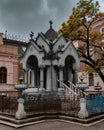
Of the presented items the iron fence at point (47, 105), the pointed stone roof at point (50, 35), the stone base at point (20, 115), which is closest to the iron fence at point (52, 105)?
the iron fence at point (47, 105)

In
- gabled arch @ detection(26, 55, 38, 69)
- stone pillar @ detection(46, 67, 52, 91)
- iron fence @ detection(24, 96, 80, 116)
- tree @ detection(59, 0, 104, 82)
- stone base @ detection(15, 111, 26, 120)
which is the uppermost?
tree @ detection(59, 0, 104, 82)

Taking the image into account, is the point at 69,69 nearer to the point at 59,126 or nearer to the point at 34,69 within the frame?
the point at 34,69

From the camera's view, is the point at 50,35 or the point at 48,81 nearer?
the point at 48,81

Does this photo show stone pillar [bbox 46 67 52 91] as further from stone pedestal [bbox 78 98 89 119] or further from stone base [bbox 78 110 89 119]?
stone base [bbox 78 110 89 119]

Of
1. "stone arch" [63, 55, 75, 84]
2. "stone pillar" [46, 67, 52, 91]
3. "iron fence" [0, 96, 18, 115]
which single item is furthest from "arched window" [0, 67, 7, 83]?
"iron fence" [0, 96, 18, 115]

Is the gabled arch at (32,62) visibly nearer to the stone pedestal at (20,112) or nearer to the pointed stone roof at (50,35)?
the pointed stone roof at (50,35)

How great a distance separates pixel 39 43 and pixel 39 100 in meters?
5.41

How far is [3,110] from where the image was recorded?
1477 cm

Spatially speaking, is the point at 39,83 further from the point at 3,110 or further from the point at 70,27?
the point at 70,27

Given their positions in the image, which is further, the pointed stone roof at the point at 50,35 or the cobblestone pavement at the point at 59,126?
the pointed stone roof at the point at 50,35

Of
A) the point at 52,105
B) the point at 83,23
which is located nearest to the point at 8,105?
the point at 52,105

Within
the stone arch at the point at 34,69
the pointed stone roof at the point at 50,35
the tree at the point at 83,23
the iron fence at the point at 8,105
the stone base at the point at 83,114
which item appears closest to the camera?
the stone base at the point at 83,114

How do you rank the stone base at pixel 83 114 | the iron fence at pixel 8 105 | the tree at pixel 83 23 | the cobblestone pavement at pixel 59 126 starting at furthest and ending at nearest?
the tree at pixel 83 23 < the iron fence at pixel 8 105 < the stone base at pixel 83 114 < the cobblestone pavement at pixel 59 126

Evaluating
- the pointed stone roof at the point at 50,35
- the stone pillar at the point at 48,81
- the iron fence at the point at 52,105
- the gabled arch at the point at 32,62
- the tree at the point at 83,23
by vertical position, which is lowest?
the iron fence at the point at 52,105
